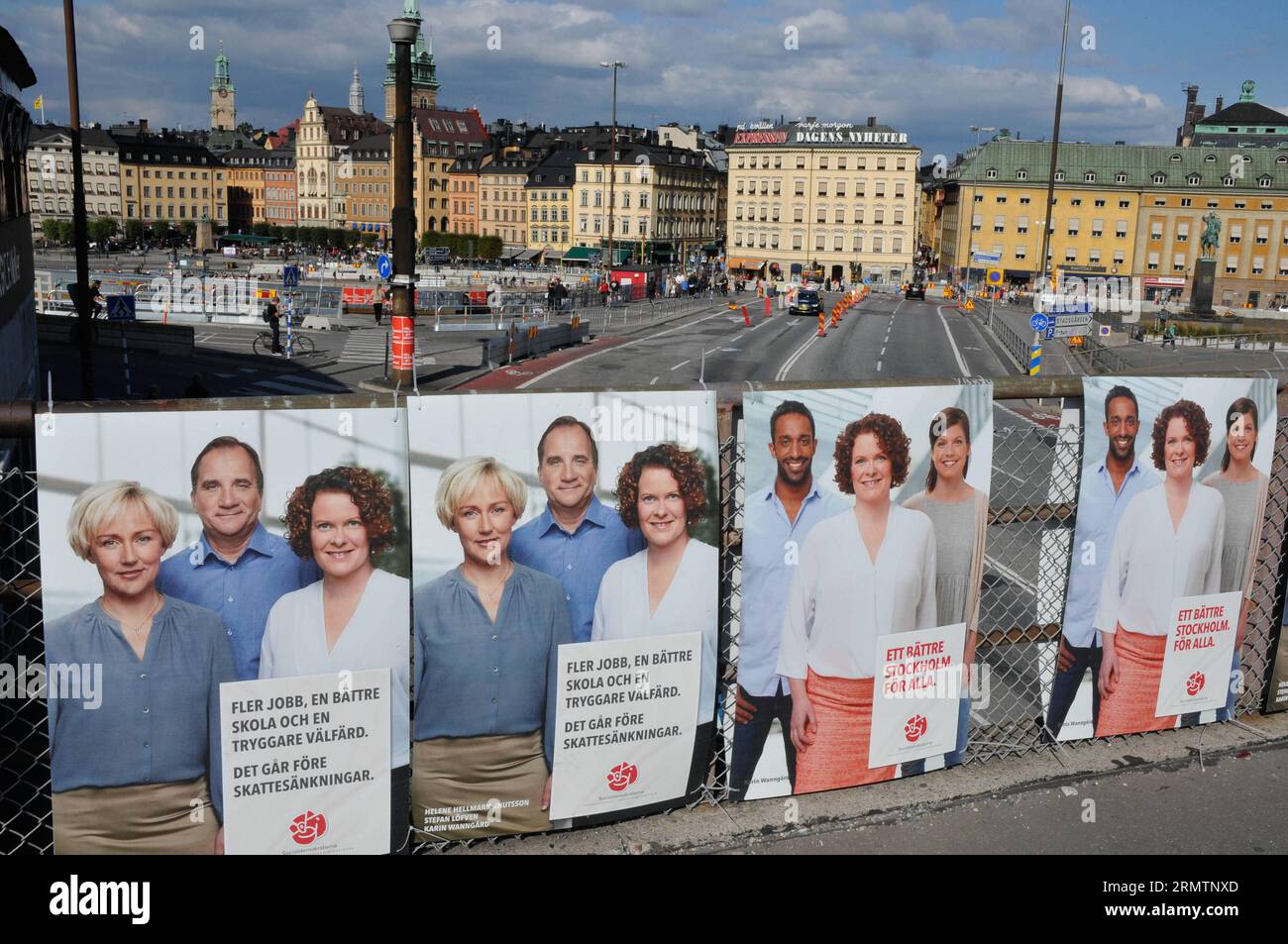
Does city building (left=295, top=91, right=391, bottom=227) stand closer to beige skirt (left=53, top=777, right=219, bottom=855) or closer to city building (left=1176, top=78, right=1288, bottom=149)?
city building (left=1176, top=78, right=1288, bottom=149)

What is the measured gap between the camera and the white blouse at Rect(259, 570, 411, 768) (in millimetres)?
3764

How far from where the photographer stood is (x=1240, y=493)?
18.5 ft

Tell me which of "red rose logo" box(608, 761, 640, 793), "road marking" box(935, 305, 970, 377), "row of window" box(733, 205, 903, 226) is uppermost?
"row of window" box(733, 205, 903, 226)

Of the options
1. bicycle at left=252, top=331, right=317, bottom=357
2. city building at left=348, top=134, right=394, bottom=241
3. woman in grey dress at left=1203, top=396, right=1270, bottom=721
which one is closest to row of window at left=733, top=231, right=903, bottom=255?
city building at left=348, top=134, right=394, bottom=241

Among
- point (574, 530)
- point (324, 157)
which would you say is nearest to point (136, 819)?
point (574, 530)

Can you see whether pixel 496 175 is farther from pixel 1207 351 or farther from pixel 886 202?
pixel 1207 351

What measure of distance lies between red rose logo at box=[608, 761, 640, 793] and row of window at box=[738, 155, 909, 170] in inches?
5142

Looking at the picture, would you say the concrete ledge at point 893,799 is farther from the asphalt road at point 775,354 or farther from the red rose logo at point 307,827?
the asphalt road at point 775,354

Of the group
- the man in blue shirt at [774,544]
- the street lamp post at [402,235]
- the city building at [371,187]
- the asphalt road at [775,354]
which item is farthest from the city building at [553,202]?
the man in blue shirt at [774,544]

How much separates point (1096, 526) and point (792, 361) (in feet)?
123

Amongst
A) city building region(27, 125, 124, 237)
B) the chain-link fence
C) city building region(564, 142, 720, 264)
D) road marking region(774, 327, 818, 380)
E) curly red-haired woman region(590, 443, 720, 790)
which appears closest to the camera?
the chain-link fence

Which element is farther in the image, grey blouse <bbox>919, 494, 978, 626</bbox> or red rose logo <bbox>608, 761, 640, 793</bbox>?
grey blouse <bbox>919, 494, 978, 626</bbox>

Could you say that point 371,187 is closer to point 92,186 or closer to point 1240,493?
point 92,186

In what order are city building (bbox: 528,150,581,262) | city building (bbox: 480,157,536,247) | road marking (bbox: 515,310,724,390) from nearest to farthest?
road marking (bbox: 515,310,724,390)
city building (bbox: 528,150,581,262)
city building (bbox: 480,157,536,247)
